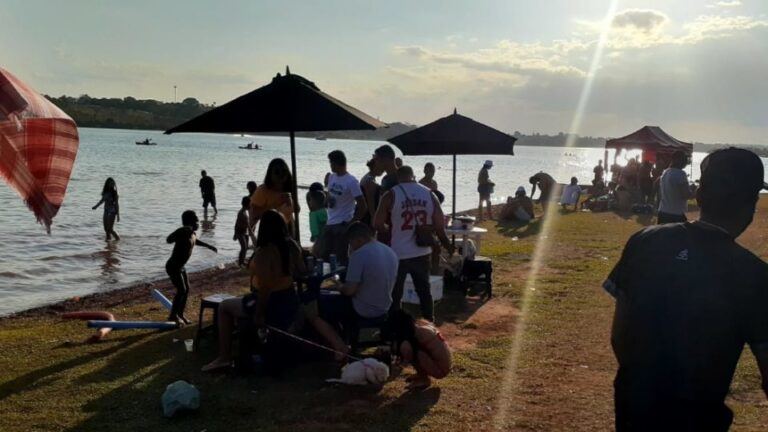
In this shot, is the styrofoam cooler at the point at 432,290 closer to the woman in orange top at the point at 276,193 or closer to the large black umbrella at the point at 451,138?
the woman in orange top at the point at 276,193

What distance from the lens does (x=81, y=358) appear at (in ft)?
20.6

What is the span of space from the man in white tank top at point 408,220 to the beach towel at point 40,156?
12.6ft

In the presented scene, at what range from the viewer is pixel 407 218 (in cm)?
634

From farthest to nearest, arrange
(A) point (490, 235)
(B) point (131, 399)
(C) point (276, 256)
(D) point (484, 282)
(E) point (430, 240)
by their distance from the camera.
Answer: (A) point (490, 235), (D) point (484, 282), (E) point (430, 240), (C) point (276, 256), (B) point (131, 399)

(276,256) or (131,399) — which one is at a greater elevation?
(276,256)

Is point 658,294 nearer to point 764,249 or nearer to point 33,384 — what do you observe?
point 33,384

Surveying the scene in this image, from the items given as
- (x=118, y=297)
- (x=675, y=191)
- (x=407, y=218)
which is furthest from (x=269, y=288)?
(x=118, y=297)

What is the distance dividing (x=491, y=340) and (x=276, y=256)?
261 centimetres

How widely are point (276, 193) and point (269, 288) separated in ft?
6.99

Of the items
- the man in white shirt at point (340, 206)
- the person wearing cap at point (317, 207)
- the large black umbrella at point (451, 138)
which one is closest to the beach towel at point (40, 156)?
the man in white shirt at point (340, 206)

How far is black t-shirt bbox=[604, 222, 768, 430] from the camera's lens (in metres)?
2.19

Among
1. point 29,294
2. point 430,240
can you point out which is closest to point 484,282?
point 430,240

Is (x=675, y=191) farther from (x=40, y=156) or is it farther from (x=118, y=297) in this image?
(x=118, y=297)

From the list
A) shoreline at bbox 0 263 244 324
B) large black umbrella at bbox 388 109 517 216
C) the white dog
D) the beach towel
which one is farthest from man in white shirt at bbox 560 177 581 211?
the beach towel
